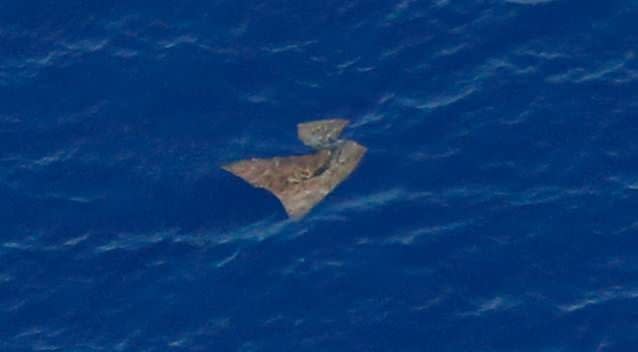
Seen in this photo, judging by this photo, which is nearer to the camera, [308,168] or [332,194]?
[332,194]

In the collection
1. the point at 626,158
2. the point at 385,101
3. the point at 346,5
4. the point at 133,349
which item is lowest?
the point at 133,349

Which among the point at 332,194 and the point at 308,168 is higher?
the point at 308,168

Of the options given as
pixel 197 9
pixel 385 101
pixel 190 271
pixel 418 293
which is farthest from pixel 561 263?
pixel 197 9

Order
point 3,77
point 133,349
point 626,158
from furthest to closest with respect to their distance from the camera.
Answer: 1. point 3,77
2. point 626,158
3. point 133,349

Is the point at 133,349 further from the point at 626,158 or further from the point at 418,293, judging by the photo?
the point at 626,158

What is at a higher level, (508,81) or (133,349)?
(508,81)
